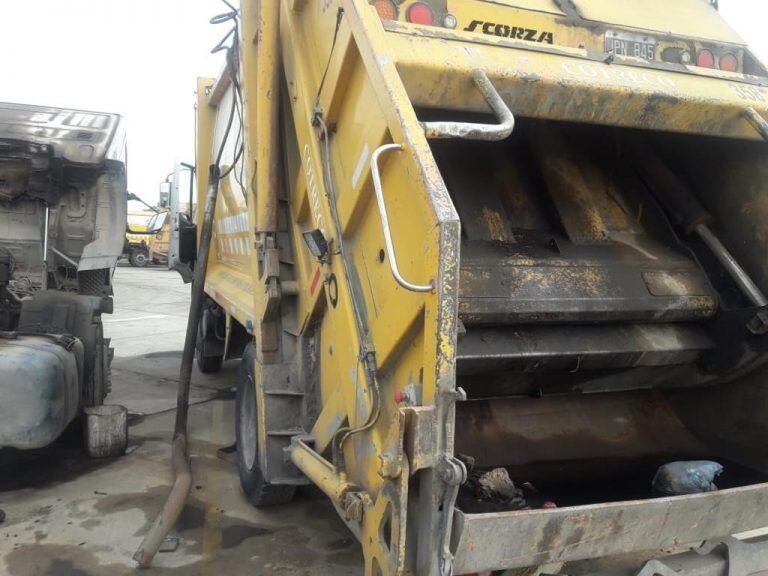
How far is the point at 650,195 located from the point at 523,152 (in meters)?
0.66

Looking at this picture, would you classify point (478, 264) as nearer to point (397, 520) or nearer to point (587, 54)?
point (587, 54)

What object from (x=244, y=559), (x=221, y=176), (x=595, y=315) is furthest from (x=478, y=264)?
(x=221, y=176)

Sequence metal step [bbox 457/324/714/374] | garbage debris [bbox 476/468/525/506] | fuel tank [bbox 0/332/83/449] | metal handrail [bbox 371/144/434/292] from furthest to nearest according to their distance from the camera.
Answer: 1. fuel tank [bbox 0/332/83/449]
2. metal step [bbox 457/324/714/374]
3. garbage debris [bbox 476/468/525/506]
4. metal handrail [bbox 371/144/434/292]

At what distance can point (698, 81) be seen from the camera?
2564 mm

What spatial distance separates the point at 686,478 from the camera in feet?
8.41

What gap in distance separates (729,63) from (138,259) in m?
26.6

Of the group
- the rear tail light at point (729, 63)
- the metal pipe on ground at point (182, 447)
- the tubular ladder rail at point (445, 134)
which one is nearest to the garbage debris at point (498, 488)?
the tubular ladder rail at point (445, 134)

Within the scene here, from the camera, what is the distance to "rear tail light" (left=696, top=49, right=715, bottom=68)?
295 centimetres

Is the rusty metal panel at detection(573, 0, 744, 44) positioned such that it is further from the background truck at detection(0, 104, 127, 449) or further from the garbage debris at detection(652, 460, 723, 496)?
the background truck at detection(0, 104, 127, 449)

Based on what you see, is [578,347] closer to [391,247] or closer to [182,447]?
[391,247]

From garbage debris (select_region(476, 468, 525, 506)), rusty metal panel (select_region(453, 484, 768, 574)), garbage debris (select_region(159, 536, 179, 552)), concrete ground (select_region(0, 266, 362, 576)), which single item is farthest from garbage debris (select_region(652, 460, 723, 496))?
garbage debris (select_region(159, 536, 179, 552))

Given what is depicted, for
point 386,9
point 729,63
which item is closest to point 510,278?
point 386,9

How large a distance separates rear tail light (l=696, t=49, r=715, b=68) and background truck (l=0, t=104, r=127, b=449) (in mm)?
3795

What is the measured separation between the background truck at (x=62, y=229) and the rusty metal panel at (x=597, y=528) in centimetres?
306
